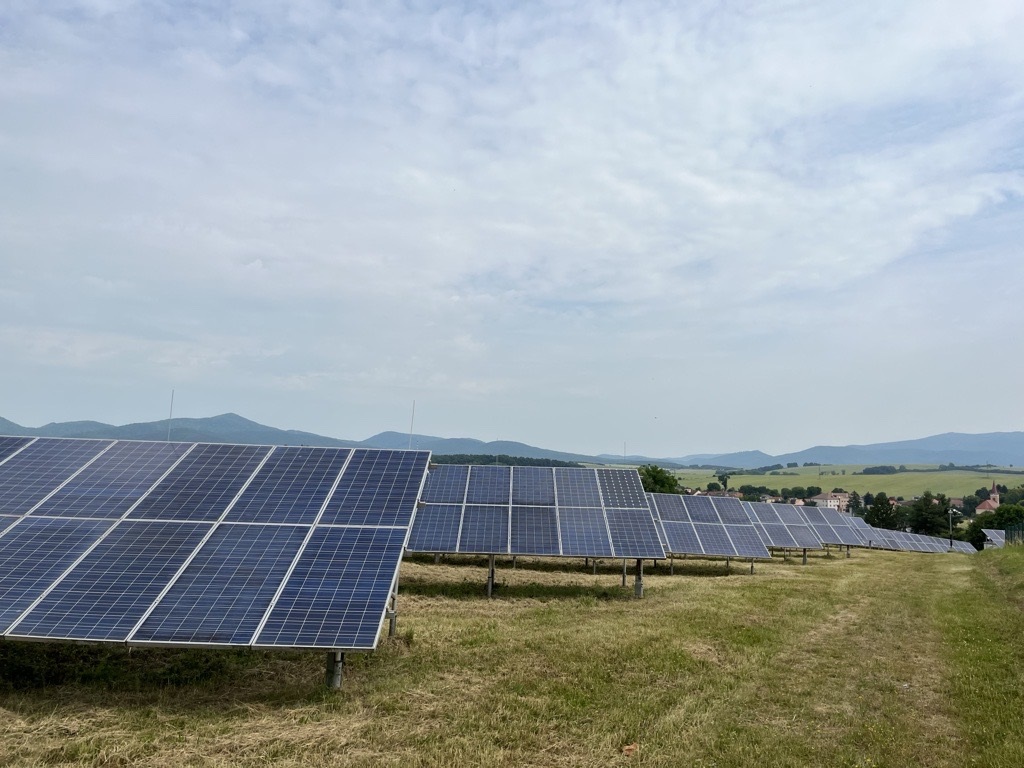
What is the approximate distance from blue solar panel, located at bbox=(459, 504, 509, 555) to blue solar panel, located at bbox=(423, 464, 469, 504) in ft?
4.25

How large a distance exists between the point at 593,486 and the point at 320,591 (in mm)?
18304

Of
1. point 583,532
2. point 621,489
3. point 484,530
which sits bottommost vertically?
point 583,532

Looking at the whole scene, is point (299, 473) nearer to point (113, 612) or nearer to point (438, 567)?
point (113, 612)

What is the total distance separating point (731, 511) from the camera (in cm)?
3988

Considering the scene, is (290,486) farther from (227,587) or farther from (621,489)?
(621,489)

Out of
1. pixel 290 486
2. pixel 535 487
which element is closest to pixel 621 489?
pixel 535 487

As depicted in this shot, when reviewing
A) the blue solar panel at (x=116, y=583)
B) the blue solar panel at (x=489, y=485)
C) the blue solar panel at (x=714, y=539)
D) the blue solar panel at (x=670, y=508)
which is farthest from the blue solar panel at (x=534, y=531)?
the blue solar panel at (x=670, y=508)

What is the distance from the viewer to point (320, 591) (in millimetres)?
12281

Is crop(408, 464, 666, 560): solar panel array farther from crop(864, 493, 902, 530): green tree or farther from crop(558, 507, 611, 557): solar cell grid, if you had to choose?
crop(864, 493, 902, 530): green tree

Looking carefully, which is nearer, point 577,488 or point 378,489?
point 378,489

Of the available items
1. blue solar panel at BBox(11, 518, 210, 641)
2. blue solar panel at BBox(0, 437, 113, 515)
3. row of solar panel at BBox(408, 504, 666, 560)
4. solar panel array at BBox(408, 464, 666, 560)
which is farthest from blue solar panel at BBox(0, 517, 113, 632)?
solar panel array at BBox(408, 464, 666, 560)

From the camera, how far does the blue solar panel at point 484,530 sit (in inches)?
945

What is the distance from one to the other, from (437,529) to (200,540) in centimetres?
1317

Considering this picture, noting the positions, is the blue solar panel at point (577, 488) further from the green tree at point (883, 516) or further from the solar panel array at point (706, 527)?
the green tree at point (883, 516)
